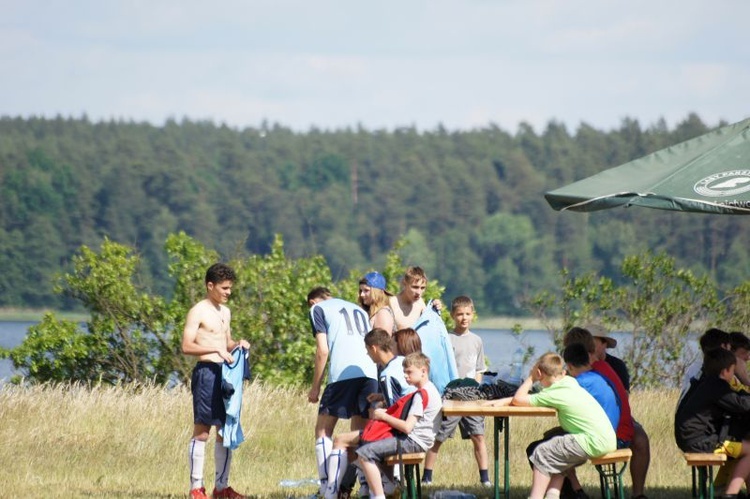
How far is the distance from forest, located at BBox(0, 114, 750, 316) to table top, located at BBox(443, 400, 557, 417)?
53616mm

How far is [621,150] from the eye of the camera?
105 metres

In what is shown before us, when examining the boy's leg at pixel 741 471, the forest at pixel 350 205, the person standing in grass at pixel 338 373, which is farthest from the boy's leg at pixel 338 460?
the forest at pixel 350 205

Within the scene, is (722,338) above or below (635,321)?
above

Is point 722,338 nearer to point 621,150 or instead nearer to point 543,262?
point 543,262

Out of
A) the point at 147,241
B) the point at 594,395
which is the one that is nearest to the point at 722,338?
the point at 594,395

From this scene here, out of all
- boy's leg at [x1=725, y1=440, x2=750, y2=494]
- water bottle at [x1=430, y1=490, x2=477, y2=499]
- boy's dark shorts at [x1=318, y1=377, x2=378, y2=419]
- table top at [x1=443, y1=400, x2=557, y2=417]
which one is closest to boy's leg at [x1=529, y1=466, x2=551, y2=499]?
table top at [x1=443, y1=400, x2=557, y2=417]

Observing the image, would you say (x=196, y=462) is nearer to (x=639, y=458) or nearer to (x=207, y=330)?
(x=207, y=330)

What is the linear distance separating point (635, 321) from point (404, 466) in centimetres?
1126

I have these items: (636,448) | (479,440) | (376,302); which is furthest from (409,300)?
(636,448)

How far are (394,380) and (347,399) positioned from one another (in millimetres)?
551

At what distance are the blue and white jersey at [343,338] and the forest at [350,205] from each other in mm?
52523

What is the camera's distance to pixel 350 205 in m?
Answer: 88.1

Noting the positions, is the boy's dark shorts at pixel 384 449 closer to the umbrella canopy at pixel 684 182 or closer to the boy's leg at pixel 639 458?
the boy's leg at pixel 639 458

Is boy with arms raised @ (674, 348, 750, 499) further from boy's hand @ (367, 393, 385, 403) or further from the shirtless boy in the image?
the shirtless boy
